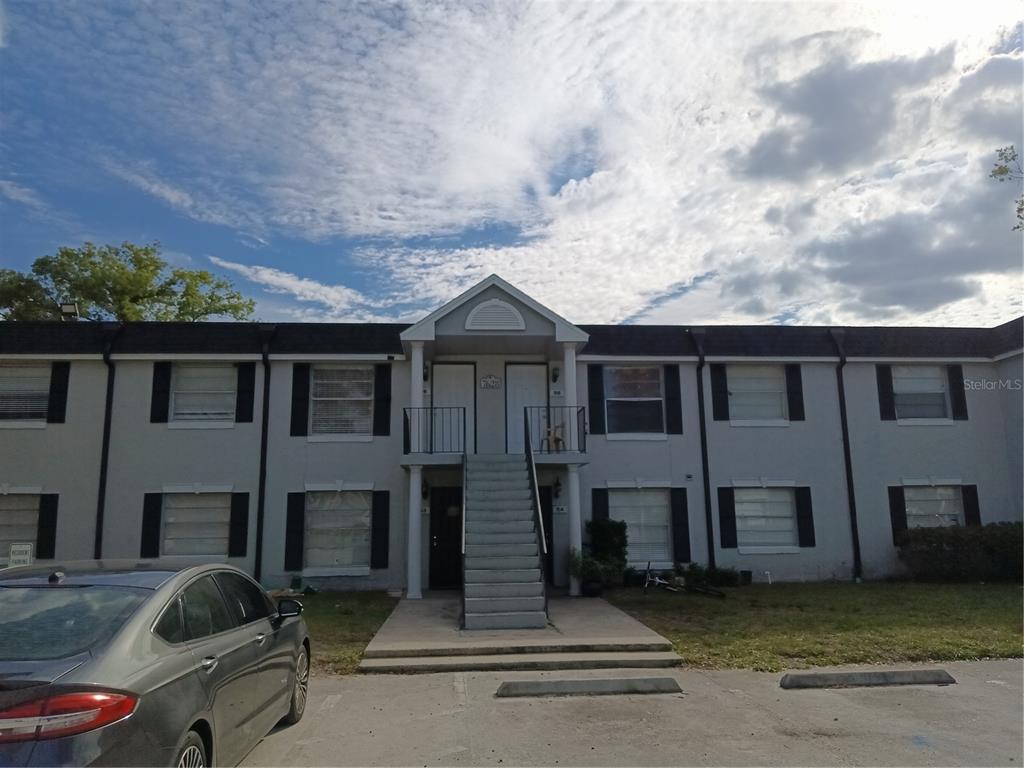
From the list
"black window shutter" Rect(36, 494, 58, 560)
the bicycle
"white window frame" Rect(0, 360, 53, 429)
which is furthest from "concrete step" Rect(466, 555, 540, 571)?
"white window frame" Rect(0, 360, 53, 429)

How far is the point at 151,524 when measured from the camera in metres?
14.0

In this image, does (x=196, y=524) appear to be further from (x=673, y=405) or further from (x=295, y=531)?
(x=673, y=405)

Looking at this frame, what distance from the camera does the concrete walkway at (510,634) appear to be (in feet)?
28.0

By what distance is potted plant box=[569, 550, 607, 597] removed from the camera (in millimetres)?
12500

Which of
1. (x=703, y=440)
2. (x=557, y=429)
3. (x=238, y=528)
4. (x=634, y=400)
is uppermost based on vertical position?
(x=634, y=400)

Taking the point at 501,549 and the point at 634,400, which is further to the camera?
the point at 634,400

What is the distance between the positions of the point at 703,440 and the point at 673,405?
0.96 metres

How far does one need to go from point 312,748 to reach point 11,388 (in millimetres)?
12606

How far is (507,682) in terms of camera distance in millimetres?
7055

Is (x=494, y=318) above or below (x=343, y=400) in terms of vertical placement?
above

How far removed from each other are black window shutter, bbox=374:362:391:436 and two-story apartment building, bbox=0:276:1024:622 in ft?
0.15

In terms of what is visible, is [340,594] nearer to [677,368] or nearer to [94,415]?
[94,415]

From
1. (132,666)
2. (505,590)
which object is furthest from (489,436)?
(132,666)

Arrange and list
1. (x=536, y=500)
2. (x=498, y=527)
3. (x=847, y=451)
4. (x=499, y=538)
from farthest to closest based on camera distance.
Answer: (x=847, y=451), (x=536, y=500), (x=498, y=527), (x=499, y=538)
